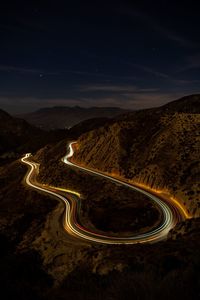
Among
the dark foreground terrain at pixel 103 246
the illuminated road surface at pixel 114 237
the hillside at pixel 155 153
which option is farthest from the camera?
the hillside at pixel 155 153

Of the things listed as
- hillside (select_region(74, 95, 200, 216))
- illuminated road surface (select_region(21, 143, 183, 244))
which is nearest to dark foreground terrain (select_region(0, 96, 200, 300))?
hillside (select_region(74, 95, 200, 216))

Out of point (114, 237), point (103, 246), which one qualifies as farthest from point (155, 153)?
point (103, 246)

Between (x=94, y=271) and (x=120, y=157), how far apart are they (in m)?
48.7

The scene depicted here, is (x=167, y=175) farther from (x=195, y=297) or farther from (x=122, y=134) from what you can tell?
(x=195, y=297)

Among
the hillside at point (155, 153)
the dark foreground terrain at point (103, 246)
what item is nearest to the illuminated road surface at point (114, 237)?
the dark foreground terrain at point (103, 246)

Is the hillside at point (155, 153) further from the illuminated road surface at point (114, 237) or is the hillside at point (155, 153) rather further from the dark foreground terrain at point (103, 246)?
the illuminated road surface at point (114, 237)

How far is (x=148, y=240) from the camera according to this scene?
37844 millimetres

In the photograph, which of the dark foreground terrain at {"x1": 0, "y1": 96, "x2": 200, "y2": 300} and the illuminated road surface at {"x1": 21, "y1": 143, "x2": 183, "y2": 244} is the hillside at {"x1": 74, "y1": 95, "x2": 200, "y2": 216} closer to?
the dark foreground terrain at {"x1": 0, "y1": 96, "x2": 200, "y2": 300}

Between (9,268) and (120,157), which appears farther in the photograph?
(120,157)

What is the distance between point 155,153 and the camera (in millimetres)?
66875

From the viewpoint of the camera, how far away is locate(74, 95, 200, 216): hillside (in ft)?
179

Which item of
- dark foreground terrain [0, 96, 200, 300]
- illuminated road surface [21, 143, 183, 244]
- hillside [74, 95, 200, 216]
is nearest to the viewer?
dark foreground terrain [0, 96, 200, 300]

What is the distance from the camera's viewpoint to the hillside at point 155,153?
54.5 meters

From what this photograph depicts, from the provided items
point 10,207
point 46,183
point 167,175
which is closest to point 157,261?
point 167,175
